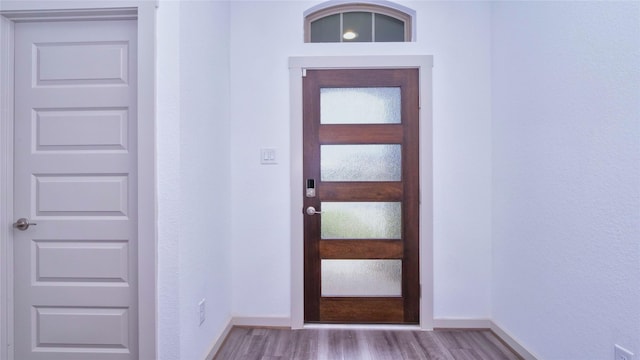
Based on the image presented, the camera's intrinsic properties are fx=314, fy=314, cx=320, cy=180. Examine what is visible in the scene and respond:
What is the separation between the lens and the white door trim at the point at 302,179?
7.77 ft

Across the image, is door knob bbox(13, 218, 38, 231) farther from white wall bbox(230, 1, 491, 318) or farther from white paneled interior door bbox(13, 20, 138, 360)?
white wall bbox(230, 1, 491, 318)

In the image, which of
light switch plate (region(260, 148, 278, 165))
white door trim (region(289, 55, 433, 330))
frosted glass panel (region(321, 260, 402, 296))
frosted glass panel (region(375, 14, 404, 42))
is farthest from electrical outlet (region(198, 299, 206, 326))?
frosted glass panel (region(375, 14, 404, 42))

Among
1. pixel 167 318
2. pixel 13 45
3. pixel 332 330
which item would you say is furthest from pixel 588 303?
pixel 13 45

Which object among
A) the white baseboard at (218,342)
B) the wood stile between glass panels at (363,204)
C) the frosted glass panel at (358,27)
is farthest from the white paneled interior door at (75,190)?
the frosted glass panel at (358,27)

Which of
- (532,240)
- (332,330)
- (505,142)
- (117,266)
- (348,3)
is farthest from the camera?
(348,3)

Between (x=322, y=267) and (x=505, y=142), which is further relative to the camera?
(x=322, y=267)

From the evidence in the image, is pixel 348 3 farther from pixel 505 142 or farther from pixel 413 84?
pixel 505 142

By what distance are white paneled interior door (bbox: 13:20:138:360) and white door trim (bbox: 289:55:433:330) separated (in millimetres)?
1080

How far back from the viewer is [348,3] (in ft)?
8.16

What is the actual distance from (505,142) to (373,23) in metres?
1.35

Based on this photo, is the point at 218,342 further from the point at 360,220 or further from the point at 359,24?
the point at 359,24

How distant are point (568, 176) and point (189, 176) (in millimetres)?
1978

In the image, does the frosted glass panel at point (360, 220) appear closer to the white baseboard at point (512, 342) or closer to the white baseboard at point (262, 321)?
the white baseboard at point (262, 321)

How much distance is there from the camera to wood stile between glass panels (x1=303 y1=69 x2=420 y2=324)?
7.86 feet
